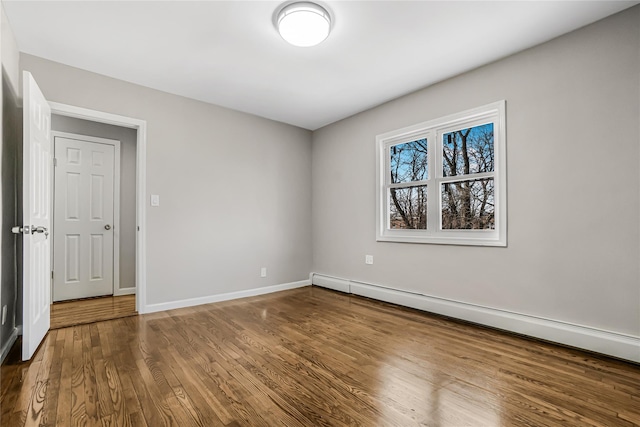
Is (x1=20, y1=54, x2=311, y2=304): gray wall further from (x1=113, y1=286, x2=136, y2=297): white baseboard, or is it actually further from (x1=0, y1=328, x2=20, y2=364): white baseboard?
(x1=113, y1=286, x2=136, y2=297): white baseboard

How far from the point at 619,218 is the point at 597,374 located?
1.13m

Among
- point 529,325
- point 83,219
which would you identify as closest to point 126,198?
point 83,219

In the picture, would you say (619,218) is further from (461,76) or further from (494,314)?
(461,76)

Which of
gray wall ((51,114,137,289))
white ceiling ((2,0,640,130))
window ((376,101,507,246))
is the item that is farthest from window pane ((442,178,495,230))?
gray wall ((51,114,137,289))

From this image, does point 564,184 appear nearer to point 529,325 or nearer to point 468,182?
point 468,182

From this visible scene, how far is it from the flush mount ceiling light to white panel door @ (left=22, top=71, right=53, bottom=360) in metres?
1.94

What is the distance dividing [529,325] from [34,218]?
416 cm

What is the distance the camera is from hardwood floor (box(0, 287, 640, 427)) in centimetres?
161

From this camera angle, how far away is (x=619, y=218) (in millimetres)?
2301

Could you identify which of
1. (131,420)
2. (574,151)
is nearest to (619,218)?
(574,151)

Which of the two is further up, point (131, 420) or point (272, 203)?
point (272, 203)

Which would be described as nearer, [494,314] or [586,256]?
[586,256]

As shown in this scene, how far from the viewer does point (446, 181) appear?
346cm

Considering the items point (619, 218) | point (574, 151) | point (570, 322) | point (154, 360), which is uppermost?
point (574, 151)
